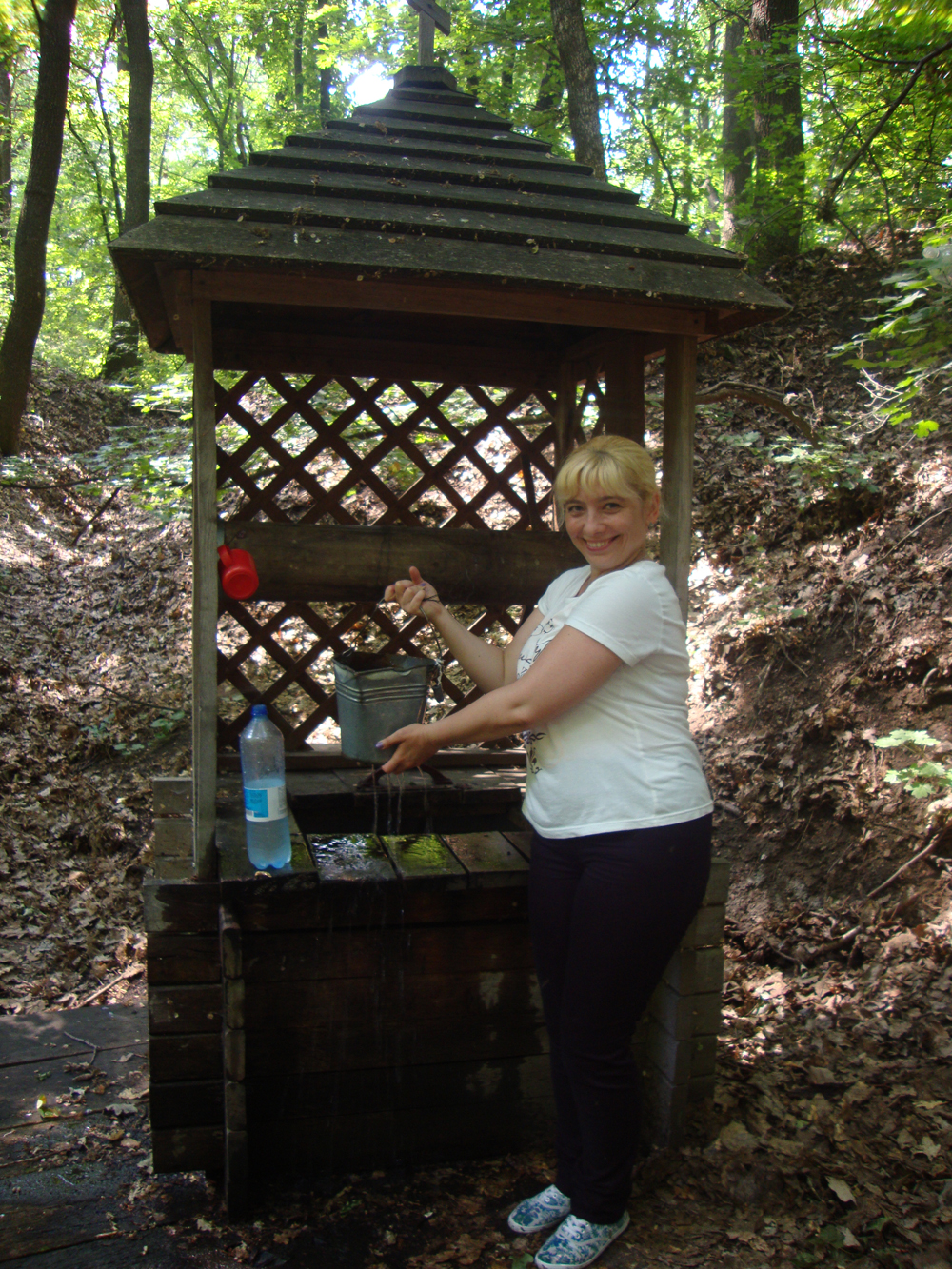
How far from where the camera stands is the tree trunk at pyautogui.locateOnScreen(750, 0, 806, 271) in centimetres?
818

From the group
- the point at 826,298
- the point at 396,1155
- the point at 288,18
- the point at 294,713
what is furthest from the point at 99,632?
the point at 288,18

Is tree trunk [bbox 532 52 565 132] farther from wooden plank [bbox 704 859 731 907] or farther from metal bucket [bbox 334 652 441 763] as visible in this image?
wooden plank [bbox 704 859 731 907]

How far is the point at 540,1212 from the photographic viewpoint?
227cm

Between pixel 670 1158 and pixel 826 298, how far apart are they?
26.9ft

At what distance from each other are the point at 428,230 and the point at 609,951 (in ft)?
6.69

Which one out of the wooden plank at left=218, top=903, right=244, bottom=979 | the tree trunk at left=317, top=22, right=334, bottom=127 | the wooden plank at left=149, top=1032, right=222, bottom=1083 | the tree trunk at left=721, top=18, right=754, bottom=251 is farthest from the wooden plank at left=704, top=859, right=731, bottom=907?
the tree trunk at left=317, top=22, right=334, bottom=127

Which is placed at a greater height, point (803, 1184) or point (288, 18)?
point (288, 18)

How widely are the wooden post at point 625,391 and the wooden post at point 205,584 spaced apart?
1437 mm

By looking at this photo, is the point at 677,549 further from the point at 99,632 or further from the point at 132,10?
the point at 132,10

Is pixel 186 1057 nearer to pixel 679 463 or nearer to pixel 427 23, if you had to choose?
pixel 679 463

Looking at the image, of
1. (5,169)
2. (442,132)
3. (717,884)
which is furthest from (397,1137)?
(5,169)

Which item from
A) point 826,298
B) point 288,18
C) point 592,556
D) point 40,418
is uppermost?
point 288,18

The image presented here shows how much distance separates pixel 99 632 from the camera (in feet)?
25.1

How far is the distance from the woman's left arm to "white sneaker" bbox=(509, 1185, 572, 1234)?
1.25m
